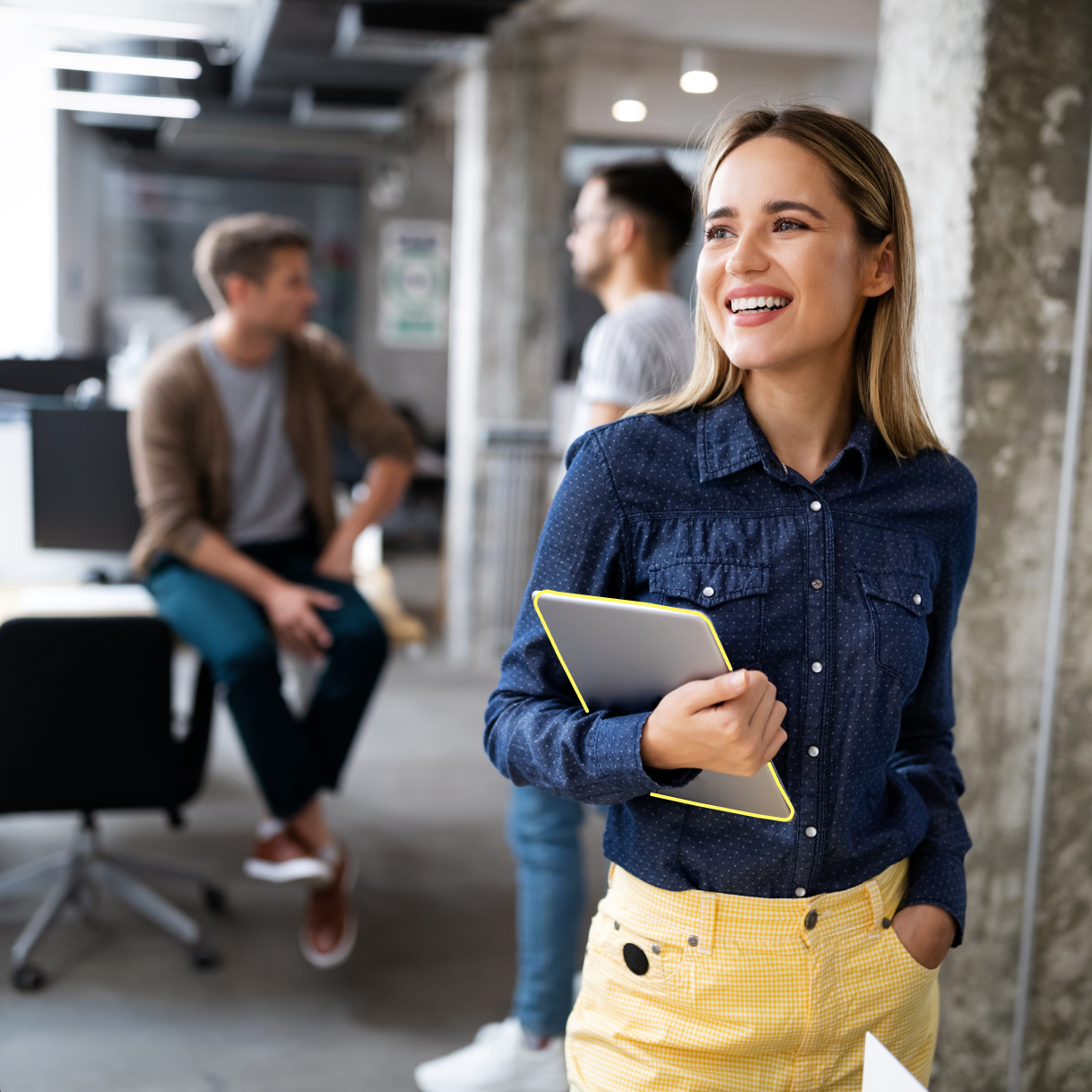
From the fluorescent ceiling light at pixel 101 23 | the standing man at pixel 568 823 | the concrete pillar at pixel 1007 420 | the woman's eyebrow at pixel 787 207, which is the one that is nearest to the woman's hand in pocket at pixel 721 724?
the woman's eyebrow at pixel 787 207

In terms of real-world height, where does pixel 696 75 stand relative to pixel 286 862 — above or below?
above

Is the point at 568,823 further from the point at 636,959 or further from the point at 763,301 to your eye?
the point at 763,301

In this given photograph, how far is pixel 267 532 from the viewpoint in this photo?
10.9ft

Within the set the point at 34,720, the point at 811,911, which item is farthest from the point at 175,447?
the point at 811,911

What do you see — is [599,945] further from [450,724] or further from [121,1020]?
[450,724]

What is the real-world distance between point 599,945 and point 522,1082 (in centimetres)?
123

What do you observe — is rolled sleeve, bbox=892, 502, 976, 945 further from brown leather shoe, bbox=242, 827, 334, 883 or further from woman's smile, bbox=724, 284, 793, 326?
brown leather shoe, bbox=242, 827, 334, 883

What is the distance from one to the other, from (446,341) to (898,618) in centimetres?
980

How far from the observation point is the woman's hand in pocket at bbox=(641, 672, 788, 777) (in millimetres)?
970

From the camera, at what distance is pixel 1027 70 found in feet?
5.92

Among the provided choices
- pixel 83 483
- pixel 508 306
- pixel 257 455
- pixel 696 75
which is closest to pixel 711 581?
pixel 257 455

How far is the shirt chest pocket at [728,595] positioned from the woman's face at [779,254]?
0.21 metres

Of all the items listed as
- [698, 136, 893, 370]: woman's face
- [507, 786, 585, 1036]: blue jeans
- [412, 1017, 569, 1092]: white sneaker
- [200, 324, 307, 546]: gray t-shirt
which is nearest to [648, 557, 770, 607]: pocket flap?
[698, 136, 893, 370]: woman's face

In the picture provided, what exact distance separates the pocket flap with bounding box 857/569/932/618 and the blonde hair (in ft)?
0.45
